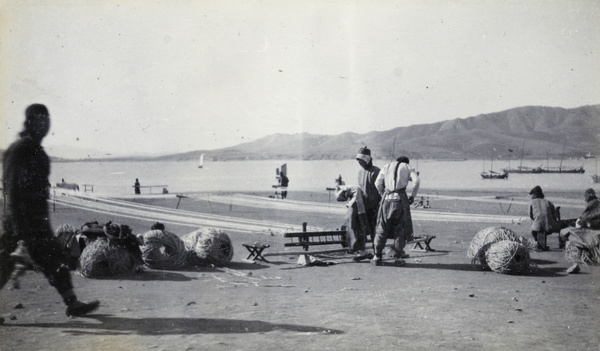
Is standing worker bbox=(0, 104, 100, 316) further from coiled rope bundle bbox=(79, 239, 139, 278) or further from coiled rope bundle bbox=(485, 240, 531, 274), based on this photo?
coiled rope bundle bbox=(485, 240, 531, 274)

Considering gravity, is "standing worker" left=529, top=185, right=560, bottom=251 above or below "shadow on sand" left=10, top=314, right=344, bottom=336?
above

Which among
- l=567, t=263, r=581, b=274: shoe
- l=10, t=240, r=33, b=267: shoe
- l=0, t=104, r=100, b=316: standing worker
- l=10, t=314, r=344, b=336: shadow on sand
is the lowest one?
l=10, t=314, r=344, b=336: shadow on sand

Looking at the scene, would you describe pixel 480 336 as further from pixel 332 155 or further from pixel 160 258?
pixel 332 155

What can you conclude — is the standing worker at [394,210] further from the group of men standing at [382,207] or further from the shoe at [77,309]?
the shoe at [77,309]

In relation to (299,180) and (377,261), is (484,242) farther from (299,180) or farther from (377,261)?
(299,180)

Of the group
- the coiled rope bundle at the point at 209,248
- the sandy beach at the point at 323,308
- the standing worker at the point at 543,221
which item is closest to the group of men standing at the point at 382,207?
the sandy beach at the point at 323,308

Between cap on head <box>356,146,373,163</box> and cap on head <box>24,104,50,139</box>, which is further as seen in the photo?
cap on head <box>356,146,373,163</box>

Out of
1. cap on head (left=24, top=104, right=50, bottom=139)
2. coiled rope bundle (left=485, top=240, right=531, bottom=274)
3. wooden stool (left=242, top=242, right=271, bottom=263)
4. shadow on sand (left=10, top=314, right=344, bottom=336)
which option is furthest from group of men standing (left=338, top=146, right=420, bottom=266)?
cap on head (left=24, top=104, right=50, bottom=139)
